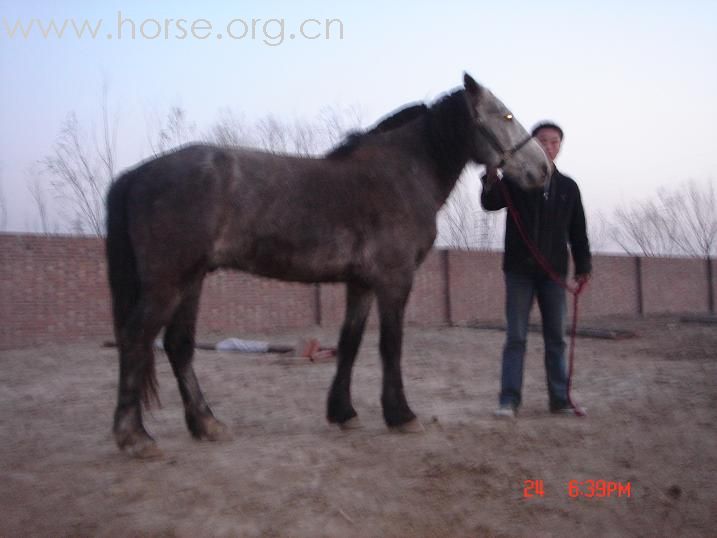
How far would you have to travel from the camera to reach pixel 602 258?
86.6 feet

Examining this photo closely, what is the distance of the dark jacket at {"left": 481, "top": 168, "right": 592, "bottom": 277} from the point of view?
5.38 metres

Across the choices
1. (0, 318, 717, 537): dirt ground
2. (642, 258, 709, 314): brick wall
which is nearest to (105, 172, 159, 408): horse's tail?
(0, 318, 717, 537): dirt ground

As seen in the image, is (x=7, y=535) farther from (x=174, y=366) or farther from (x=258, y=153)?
(x=258, y=153)

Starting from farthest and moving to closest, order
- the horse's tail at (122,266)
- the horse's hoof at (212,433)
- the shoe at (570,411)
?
the shoe at (570,411), the horse's hoof at (212,433), the horse's tail at (122,266)

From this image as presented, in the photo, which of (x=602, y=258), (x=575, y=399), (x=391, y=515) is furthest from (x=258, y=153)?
(x=602, y=258)

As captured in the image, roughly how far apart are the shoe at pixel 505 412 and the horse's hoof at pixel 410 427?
2.61 feet

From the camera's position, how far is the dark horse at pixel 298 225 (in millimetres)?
4180

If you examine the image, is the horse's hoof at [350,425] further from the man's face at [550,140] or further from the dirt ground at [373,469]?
the man's face at [550,140]

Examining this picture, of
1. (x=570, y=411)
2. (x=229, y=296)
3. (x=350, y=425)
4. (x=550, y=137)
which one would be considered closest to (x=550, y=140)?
(x=550, y=137)

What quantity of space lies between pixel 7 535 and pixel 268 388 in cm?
435

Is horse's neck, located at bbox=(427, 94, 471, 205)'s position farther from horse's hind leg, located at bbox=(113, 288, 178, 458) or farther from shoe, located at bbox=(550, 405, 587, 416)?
horse's hind leg, located at bbox=(113, 288, 178, 458)

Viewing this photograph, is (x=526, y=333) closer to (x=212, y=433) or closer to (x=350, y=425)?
(x=350, y=425)

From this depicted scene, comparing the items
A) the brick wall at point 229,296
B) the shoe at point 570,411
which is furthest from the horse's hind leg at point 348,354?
the brick wall at point 229,296
